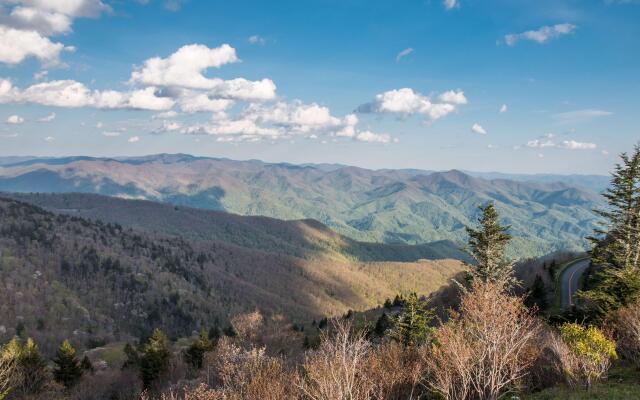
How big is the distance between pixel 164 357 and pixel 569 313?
67.5 m

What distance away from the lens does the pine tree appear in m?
51.4

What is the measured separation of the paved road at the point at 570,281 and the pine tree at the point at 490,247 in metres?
20.7

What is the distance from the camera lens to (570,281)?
3123 inches

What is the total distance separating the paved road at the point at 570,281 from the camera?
68.5 metres

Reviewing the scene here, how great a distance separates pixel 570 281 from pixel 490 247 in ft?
130

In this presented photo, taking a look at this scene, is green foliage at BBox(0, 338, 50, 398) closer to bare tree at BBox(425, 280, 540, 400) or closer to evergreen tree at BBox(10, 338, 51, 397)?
evergreen tree at BBox(10, 338, 51, 397)

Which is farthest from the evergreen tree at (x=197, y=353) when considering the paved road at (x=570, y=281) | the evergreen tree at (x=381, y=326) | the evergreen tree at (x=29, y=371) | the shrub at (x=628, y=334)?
the shrub at (x=628, y=334)

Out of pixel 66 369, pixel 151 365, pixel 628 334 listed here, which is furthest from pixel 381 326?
pixel 66 369

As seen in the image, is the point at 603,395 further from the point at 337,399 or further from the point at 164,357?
the point at 164,357

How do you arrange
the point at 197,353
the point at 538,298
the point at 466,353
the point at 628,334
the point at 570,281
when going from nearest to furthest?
the point at 466,353
the point at 628,334
the point at 538,298
the point at 570,281
the point at 197,353

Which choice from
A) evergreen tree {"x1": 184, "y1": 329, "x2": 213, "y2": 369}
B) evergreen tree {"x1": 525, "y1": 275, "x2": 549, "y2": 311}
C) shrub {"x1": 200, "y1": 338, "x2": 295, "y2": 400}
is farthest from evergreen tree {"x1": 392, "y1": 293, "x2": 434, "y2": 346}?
evergreen tree {"x1": 184, "y1": 329, "x2": 213, "y2": 369}

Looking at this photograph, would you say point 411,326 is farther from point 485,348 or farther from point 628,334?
point 485,348

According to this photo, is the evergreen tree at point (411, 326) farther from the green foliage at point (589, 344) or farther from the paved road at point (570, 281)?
the paved road at point (570, 281)

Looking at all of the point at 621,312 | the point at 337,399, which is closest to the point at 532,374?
the point at 621,312
